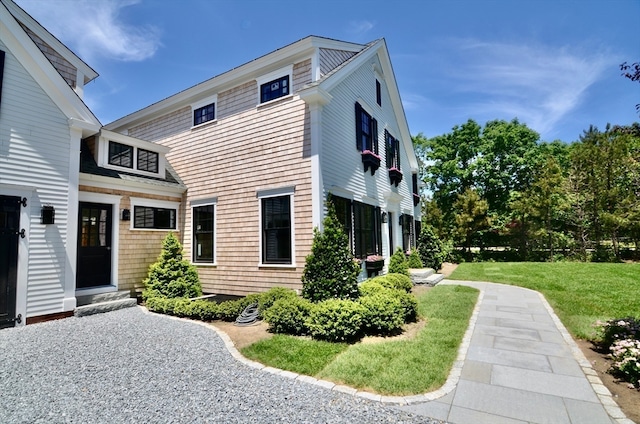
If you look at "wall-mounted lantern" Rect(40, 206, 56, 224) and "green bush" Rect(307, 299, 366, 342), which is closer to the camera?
"green bush" Rect(307, 299, 366, 342)

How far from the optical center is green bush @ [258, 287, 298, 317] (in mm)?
7433

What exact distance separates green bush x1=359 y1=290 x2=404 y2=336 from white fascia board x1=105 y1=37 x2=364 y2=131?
7.10 m

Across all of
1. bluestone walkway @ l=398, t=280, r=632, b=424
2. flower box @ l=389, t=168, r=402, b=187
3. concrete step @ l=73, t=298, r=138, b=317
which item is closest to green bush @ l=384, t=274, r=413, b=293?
bluestone walkway @ l=398, t=280, r=632, b=424

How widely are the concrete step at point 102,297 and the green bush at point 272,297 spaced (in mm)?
4392

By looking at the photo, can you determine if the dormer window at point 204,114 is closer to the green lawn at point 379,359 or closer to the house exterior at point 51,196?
the house exterior at point 51,196

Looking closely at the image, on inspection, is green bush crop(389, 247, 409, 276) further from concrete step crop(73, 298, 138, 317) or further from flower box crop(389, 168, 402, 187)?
concrete step crop(73, 298, 138, 317)

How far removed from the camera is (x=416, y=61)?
12.1 meters

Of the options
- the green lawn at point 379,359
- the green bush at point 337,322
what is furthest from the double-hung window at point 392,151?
the green bush at point 337,322

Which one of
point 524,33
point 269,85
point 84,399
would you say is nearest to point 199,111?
point 269,85

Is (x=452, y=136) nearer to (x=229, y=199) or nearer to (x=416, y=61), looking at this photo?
(x=416, y=61)

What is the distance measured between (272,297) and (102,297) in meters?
4.84

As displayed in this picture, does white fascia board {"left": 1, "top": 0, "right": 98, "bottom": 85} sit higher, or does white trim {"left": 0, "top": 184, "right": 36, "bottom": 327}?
white fascia board {"left": 1, "top": 0, "right": 98, "bottom": 85}

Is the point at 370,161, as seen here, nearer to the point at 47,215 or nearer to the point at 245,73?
the point at 245,73

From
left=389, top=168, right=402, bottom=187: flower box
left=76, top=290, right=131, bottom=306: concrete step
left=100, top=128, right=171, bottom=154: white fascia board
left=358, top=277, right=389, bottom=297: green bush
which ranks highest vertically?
left=100, top=128, right=171, bottom=154: white fascia board
